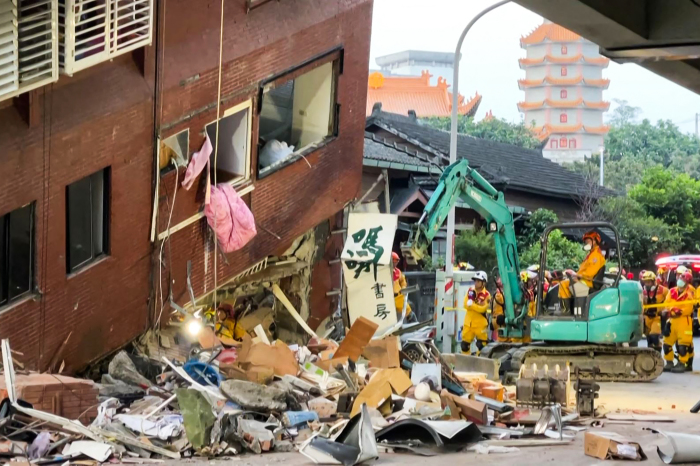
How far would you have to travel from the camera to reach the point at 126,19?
14.6m

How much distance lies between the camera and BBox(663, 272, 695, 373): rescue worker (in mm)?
22211

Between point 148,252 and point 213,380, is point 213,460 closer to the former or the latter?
→ point 213,380

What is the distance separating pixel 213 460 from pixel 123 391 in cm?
265

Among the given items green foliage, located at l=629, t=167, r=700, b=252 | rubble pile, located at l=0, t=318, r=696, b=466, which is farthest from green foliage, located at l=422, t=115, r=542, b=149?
rubble pile, located at l=0, t=318, r=696, b=466

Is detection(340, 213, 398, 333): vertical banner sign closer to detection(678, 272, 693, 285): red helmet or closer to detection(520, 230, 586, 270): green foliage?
detection(678, 272, 693, 285): red helmet

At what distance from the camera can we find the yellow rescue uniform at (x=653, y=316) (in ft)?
76.4

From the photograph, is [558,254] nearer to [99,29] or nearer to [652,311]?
[652,311]

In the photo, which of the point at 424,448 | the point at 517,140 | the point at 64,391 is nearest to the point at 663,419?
the point at 424,448

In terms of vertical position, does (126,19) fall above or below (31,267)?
above

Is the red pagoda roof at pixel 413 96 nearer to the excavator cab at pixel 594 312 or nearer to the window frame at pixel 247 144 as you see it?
the excavator cab at pixel 594 312

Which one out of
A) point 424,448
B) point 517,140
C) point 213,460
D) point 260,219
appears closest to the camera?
point 213,460

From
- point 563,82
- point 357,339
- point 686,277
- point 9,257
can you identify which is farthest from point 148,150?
point 563,82

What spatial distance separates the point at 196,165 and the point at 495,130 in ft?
170

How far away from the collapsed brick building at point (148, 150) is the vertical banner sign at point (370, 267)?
2.41ft
